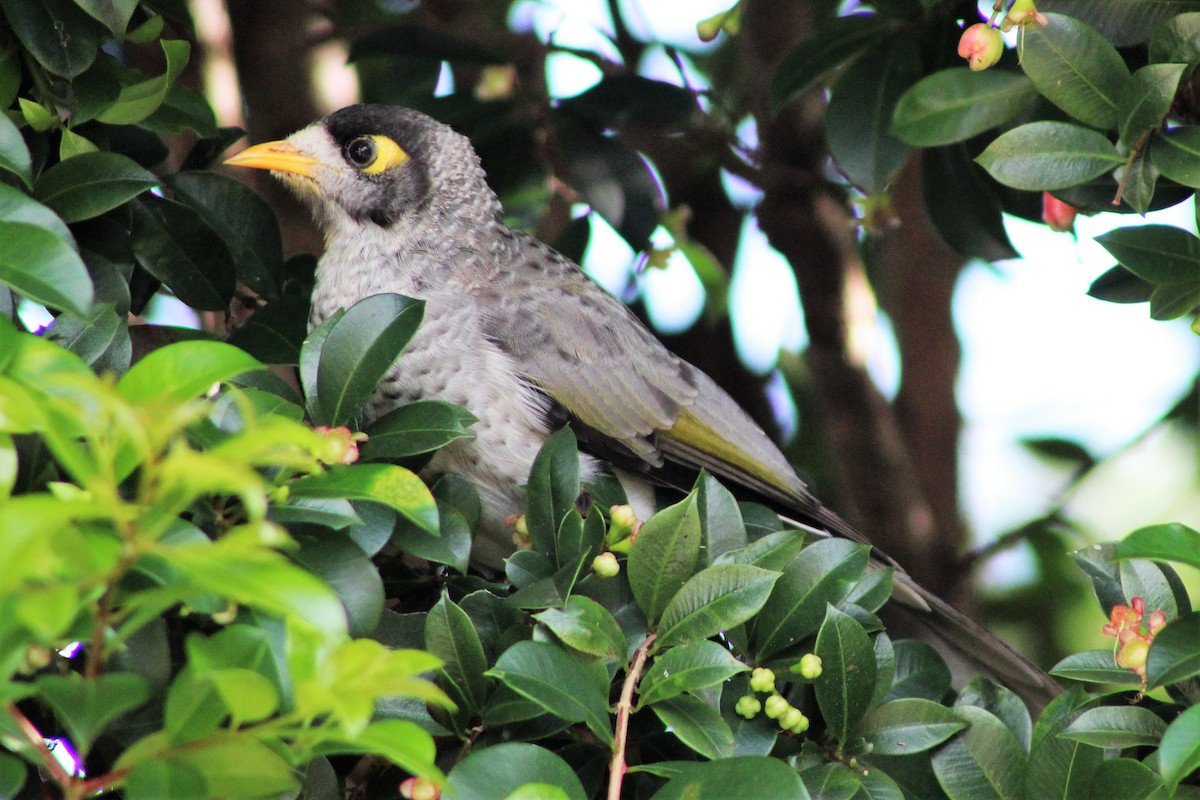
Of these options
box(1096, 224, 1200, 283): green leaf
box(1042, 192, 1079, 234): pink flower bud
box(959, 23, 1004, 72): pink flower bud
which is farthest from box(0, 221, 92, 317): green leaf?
box(1042, 192, 1079, 234): pink flower bud

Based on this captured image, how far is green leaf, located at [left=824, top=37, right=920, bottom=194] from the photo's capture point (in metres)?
3.67

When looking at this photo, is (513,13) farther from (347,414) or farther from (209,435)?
(209,435)

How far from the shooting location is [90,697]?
162 centimetres

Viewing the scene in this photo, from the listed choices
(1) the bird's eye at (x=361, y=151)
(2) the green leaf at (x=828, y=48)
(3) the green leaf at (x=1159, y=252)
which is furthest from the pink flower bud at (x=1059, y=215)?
(1) the bird's eye at (x=361, y=151)

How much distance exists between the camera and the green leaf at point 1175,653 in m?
2.19

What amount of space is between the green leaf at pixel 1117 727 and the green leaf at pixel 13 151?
6.91 feet

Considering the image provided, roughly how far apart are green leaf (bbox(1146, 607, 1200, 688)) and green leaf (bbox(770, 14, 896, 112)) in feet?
6.59

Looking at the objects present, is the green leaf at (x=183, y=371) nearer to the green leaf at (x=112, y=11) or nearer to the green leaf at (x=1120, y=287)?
the green leaf at (x=112, y=11)

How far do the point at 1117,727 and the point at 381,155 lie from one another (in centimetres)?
282

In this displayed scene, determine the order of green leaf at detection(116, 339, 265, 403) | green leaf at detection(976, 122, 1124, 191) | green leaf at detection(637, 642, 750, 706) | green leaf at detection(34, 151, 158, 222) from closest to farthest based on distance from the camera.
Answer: green leaf at detection(116, 339, 265, 403) → green leaf at detection(637, 642, 750, 706) → green leaf at detection(34, 151, 158, 222) → green leaf at detection(976, 122, 1124, 191)

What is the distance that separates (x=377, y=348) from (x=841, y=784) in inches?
45.5

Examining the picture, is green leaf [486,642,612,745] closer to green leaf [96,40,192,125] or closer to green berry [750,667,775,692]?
green berry [750,667,775,692]

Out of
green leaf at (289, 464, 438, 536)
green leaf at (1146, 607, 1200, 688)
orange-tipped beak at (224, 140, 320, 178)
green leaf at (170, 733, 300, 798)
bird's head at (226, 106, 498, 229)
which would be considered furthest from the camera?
bird's head at (226, 106, 498, 229)

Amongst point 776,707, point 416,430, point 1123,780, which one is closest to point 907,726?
point 776,707
